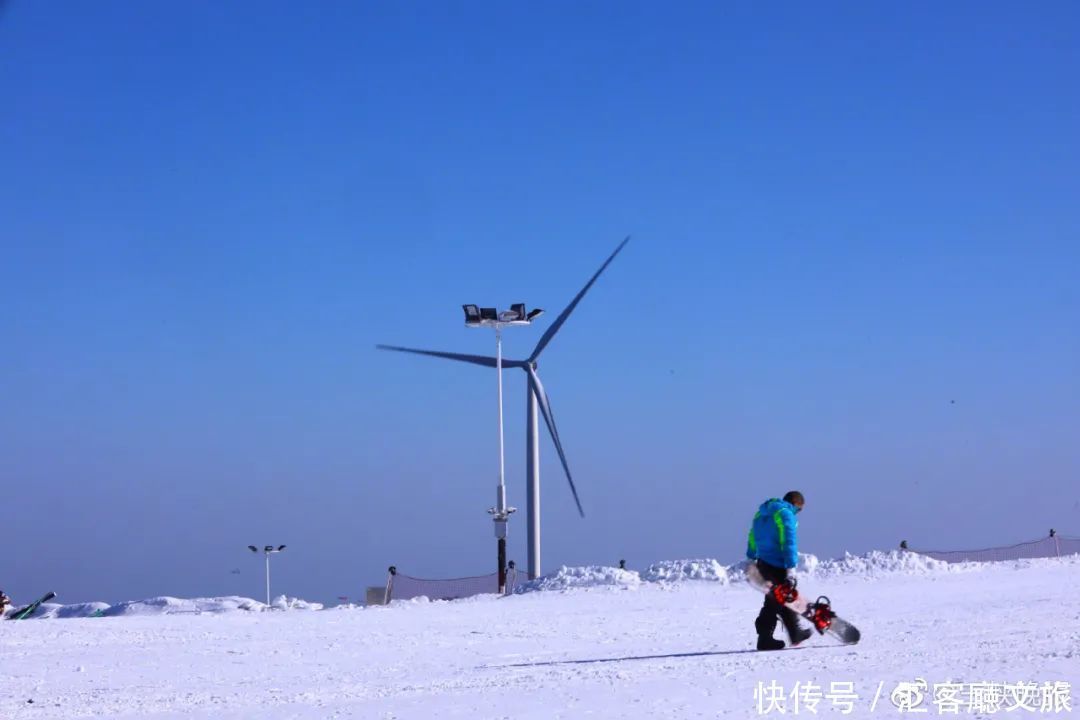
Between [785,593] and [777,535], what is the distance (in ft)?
1.87

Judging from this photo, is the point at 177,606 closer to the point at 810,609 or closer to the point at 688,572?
the point at 688,572

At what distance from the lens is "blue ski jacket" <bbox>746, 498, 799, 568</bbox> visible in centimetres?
1243

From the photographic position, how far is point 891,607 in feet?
57.3

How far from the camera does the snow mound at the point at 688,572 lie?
2570 centimetres

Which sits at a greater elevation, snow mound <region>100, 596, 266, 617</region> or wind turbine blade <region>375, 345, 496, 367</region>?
wind turbine blade <region>375, 345, 496, 367</region>

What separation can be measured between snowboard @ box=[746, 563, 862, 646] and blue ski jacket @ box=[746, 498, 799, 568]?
193 millimetres

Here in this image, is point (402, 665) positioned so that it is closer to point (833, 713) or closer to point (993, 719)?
point (833, 713)

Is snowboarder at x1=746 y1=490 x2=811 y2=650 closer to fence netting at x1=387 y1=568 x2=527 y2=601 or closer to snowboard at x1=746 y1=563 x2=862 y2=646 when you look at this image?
snowboard at x1=746 y1=563 x2=862 y2=646

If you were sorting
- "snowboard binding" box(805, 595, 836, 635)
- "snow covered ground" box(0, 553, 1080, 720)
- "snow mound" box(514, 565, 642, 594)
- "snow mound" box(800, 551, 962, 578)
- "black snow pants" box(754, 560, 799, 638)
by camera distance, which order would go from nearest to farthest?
1. "snow covered ground" box(0, 553, 1080, 720)
2. "black snow pants" box(754, 560, 799, 638)
3. "snowboard binding" box(805, 595, 836, 635)
4. "snow mound" box(514, 565, 642, 594)
5. "snow mound" box(800, 551, 962, 578)

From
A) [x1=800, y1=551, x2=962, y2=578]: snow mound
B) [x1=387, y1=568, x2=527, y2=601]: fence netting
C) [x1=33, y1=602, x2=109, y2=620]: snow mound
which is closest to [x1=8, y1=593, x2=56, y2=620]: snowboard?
[x1=33, y1=602, x2=109, y2=620]: snow mound

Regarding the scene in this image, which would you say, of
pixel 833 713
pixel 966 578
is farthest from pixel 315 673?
pixel 966 578

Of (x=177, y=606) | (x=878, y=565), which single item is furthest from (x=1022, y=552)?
(x=177, y=606)

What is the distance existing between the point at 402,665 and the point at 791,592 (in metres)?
3.59

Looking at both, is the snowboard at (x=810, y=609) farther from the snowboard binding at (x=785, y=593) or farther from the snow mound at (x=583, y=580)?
the snow mound at (x=583, y=580)
